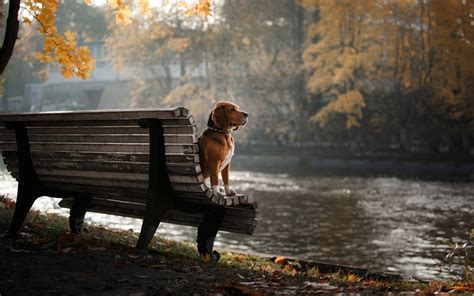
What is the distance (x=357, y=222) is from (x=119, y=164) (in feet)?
29.1

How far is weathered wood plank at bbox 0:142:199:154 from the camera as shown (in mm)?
6300

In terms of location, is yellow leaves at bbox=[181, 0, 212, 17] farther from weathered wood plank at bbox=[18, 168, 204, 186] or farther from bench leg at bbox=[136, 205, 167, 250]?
bench leg at bbox=[136, 205, 167, 250]

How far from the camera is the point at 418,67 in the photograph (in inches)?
1465

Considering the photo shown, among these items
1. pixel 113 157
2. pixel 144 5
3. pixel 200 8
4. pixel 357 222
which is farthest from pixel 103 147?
pixel 357 222

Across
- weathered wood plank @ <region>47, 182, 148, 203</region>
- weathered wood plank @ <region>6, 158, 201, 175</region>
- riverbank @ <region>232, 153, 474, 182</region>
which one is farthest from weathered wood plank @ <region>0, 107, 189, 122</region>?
riverbank @ <region>232, 153, 474, 182</region>

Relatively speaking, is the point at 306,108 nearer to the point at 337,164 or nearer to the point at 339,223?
the point at 337,164

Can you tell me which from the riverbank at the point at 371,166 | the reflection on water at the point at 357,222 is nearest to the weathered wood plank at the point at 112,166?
the reflection on water at the point at 357,222

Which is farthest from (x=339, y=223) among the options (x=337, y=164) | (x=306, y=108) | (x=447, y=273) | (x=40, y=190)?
(x=306, y=108)

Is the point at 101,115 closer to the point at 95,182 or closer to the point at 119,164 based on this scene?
the point at 119,164

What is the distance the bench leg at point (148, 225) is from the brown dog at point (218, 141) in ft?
1.57

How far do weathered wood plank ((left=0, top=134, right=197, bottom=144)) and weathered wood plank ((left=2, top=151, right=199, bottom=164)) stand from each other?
0.10 meters

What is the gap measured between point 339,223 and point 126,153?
8694 mm

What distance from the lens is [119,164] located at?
680cm

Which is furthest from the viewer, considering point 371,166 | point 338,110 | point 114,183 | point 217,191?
point 338,110
